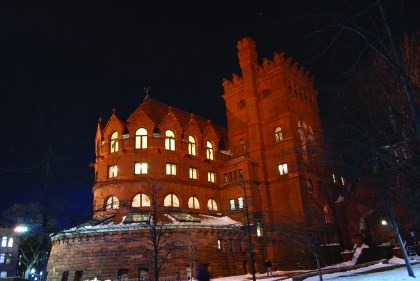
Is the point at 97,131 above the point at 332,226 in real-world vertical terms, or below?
above

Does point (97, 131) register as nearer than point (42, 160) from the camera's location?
No

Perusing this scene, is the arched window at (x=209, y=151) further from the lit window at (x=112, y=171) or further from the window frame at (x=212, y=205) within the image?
the lit window at (x=112, y=171)

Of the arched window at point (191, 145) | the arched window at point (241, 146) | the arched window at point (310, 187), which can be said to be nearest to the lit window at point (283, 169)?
the arched window at point (310, 187)

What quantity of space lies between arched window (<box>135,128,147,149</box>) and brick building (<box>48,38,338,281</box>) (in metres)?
0.13

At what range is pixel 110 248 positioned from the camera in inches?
→ 1227

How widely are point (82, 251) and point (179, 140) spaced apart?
17.2 metres

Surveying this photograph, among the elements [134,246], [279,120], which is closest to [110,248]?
[134,246]

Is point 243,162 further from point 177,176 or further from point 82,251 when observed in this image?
point 82,251

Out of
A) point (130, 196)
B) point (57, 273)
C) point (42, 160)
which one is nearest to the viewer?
point (42, 160)

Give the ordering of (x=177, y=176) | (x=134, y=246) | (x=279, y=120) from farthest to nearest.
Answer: (x=279, y=120) < (x=177, y=176) < (x=134, y=246)

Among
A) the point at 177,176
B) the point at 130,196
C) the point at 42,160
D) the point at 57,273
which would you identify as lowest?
the point at 57,273

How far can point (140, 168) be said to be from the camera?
1542 inches

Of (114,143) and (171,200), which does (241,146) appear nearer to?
(171,200)

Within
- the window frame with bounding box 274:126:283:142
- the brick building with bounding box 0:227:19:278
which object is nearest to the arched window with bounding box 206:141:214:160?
the window frame with bounding box 274:126:283:142
